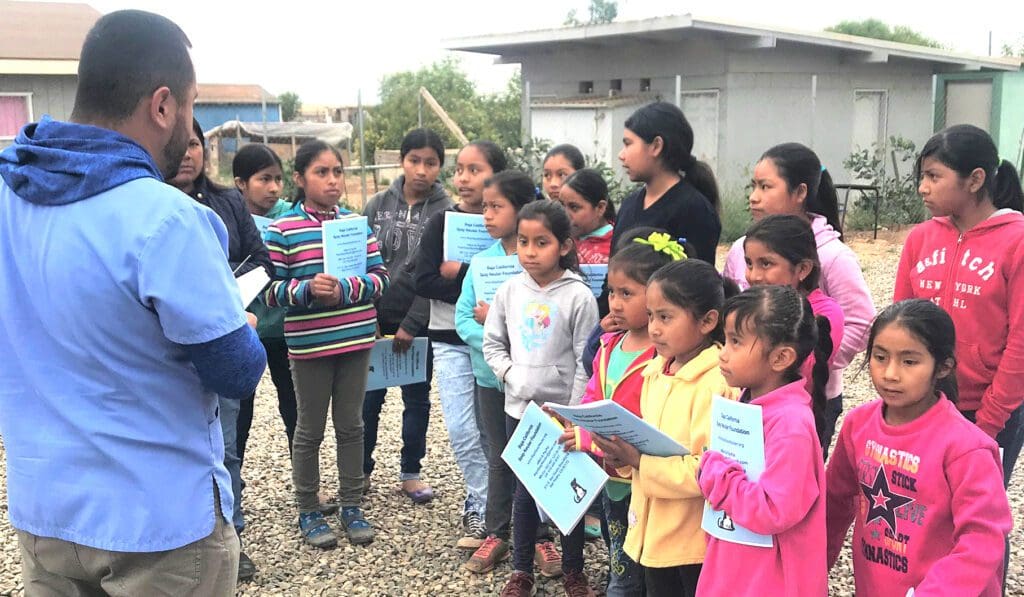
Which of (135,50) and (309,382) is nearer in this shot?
(135,50)

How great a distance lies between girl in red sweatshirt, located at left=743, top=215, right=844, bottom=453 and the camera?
292 cm

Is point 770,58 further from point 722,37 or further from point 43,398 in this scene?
point 43,398

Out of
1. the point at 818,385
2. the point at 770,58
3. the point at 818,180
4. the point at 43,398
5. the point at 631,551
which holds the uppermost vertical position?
the point at 770,58

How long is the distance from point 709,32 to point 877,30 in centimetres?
4636

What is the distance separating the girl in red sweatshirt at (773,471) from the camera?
2.30 m

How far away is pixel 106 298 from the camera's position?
6.19 ft

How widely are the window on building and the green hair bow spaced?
687 inches

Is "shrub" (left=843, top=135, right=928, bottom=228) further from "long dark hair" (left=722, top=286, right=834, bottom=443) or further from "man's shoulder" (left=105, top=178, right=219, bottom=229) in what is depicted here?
"man's shoulder" (left=105, top=178, right=219, bottom=229)

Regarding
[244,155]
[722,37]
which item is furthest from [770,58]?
[244,155]

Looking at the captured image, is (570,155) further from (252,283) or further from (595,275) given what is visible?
(252,283)

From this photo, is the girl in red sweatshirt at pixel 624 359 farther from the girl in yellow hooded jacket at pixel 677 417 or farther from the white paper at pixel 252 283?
the white paper at pixel 252 283

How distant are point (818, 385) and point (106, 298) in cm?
209

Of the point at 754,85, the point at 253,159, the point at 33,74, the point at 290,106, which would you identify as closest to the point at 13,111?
the point at 33,74

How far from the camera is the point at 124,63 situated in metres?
1.96
